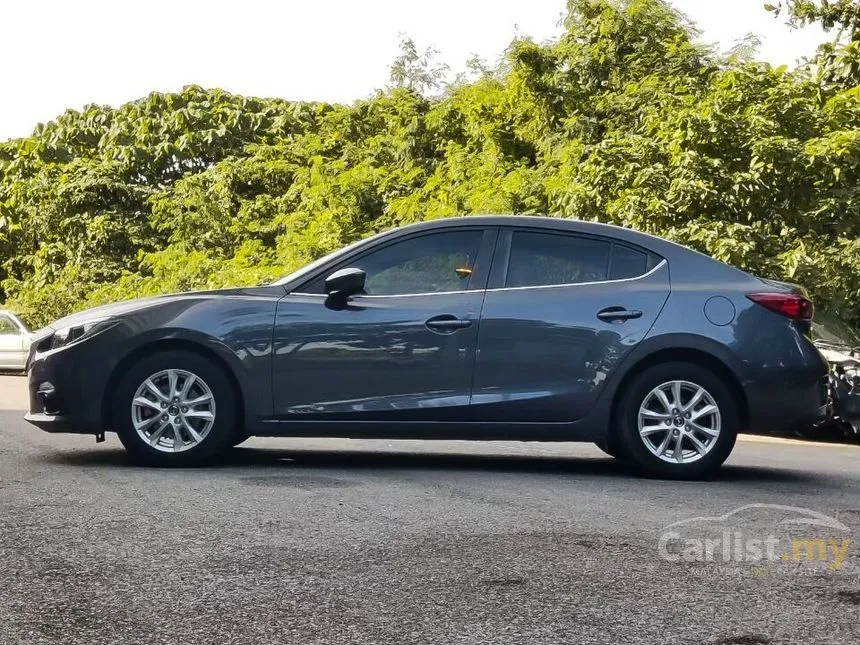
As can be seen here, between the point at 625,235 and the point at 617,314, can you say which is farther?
the point at 625,235

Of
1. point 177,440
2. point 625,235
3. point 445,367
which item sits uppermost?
point 625,235

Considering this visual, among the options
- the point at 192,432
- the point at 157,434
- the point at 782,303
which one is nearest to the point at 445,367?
the point at 192,432

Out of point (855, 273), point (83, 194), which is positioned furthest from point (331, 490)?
point (83, 194)

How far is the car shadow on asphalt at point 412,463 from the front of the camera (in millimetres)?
8086

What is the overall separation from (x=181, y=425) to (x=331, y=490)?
4.11ft

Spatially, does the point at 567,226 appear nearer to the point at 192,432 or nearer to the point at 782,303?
the point at 782,303

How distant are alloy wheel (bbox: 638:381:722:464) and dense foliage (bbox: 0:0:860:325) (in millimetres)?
7523

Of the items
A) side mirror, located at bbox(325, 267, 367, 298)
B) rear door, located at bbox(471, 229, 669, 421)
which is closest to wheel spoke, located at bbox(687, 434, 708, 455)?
rear door, located at bbox(471, 229, 669, 421)

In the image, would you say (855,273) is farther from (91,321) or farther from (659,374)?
(91,321)

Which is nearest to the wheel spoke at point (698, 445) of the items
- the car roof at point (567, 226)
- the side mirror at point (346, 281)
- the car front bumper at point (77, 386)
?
the car roof at point (567, 226)

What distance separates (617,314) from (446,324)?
39.4 inches

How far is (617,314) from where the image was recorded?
7797 mm

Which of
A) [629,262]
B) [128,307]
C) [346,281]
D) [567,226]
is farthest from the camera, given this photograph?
[567,226]

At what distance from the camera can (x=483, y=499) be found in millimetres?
6766
